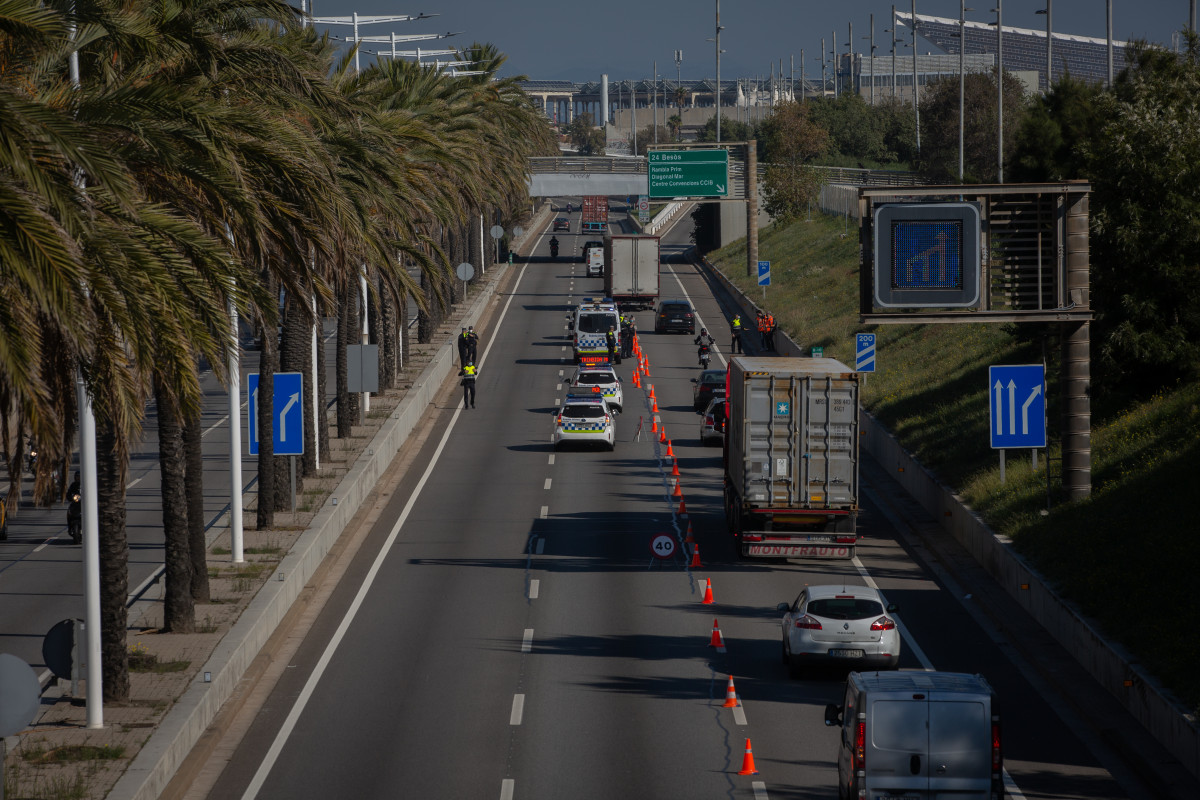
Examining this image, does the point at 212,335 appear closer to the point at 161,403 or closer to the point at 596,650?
the point at 161,403

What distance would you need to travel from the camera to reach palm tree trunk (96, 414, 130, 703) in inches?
731

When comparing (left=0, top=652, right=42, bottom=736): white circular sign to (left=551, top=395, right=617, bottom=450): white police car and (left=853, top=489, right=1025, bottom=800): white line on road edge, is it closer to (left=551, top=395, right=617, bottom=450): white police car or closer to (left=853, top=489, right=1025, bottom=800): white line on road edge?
(left=853, top=489, right=1025, bottom=800): white line on road edge

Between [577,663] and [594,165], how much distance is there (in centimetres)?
8144

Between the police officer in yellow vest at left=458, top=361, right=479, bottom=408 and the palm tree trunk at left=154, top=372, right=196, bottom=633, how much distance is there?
2937 centimetres

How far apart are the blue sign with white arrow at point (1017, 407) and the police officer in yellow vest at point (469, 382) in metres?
26.2

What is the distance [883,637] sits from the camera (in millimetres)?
21000

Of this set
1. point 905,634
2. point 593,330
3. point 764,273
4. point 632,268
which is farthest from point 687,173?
point 905,634

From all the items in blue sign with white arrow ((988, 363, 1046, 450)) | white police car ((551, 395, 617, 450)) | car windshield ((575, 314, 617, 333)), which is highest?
car windshield ((575, 314, 617, 333))

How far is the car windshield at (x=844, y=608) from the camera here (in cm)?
2112

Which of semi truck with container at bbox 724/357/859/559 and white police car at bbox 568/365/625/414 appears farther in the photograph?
white police car at bbox 568/365/625/414

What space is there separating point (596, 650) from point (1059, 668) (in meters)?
7.20

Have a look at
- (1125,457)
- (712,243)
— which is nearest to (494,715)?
(1125,457)

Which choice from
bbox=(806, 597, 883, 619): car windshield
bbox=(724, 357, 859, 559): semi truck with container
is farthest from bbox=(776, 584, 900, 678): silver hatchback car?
bbox=(724, 357, 859, 559): semi truck with container

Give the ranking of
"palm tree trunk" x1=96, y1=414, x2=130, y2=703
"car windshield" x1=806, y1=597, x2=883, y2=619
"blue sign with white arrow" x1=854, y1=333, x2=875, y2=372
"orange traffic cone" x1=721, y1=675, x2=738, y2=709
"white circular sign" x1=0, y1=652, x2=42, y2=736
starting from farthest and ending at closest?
"blue sign with white arrow" x1=854, y1=333, x2=875, y2=372, "car windshield" x1=806, y1=597, x2=883, y2=619, "orange traffic cone" x1=721, y1=675, x2=738, y2=709, "palm tree trunk" x1=96, y1=414, x2=130, y2=703, "white circular sign" x1=0, y1=652, x2=42, y2=736
